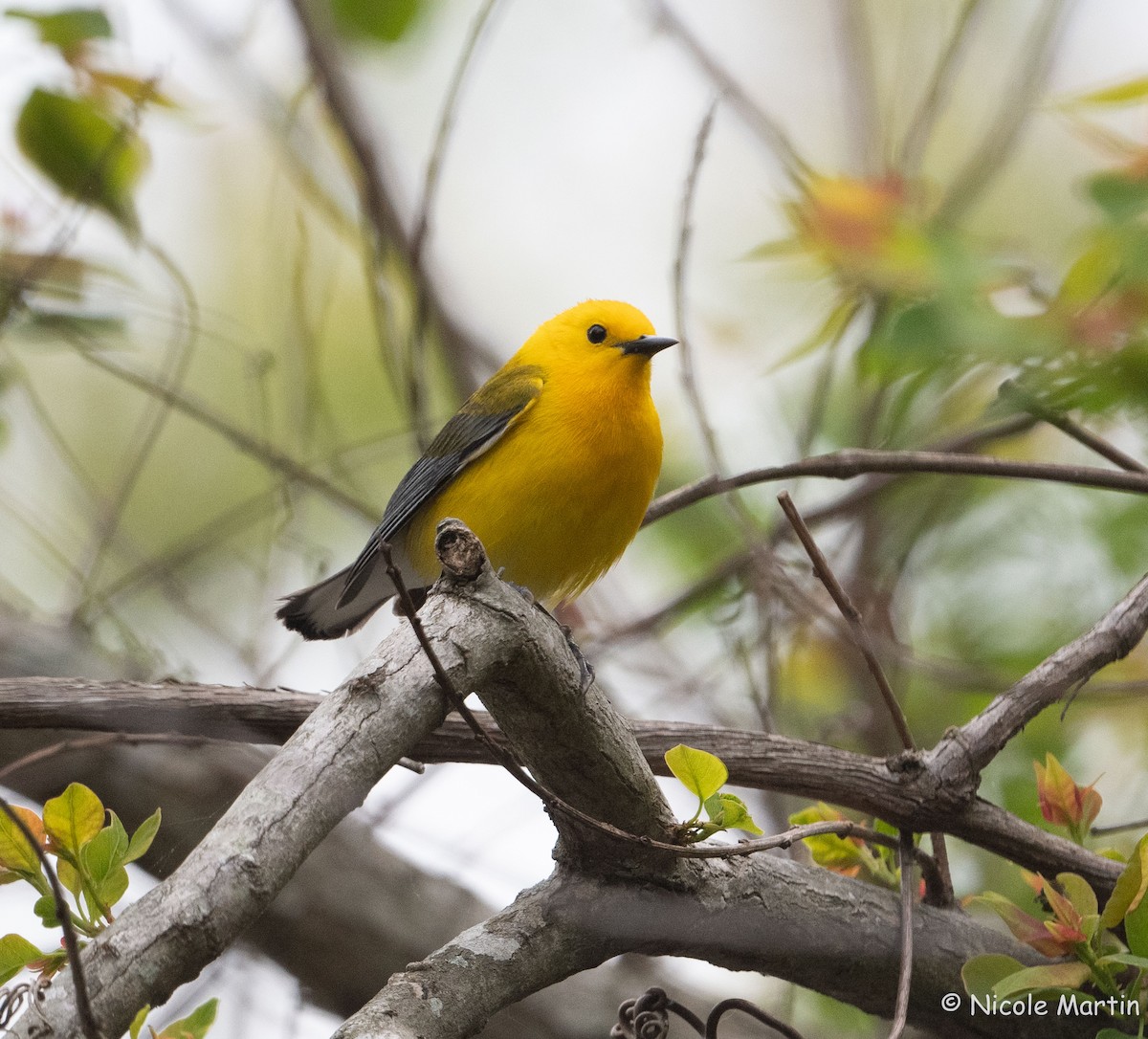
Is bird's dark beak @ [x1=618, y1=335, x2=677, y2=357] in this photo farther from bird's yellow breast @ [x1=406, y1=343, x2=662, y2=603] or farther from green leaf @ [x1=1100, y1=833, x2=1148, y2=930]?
green leaf @ [x1=1100, y1=833, x2=1148, y2=930]

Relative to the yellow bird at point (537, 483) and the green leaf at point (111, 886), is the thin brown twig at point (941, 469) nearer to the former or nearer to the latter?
the yellow bird at point (537, 483)

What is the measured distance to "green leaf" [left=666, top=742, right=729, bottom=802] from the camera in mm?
2271

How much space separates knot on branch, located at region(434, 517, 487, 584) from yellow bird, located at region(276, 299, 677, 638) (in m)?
1.44

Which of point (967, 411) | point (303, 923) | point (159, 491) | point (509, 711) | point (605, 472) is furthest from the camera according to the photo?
point (159, 491)

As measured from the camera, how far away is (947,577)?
19.2 feet

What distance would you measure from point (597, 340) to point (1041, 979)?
113 inches

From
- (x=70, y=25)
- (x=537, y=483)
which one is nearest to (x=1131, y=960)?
(x=537, y=483)

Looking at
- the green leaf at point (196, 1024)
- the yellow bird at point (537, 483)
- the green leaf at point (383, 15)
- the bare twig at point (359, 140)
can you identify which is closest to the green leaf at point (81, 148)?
the green leaf at point (383, 15)

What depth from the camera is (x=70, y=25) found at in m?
3.44

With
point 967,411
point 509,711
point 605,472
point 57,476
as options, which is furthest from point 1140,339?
point 57,476

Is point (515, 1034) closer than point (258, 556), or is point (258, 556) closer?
point (515, 1034)

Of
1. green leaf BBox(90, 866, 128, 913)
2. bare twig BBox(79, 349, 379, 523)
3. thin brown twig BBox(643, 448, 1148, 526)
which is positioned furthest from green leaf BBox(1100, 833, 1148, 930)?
bare twig BBox(79, 349, 379, 523)

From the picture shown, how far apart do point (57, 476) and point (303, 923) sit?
8.27ft

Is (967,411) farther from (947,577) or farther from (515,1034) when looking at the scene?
(515,1034)
